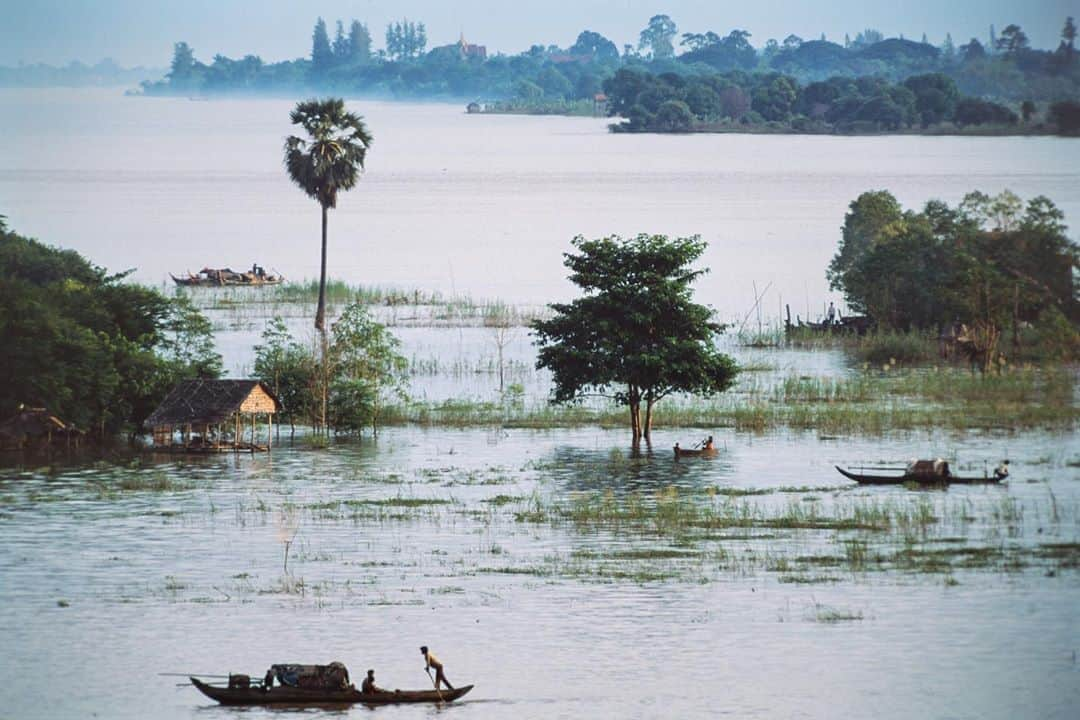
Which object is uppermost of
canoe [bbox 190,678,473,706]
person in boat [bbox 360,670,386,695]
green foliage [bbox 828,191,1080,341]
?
green foliage [bbox 828,191,1080,341]

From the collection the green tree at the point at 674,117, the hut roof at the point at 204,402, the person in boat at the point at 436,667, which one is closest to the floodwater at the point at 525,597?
the person in boat at the point at 436,667

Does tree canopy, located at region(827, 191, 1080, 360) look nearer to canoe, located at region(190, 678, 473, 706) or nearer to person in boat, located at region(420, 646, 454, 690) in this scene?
person in boat, located at region(420, 646, 454, 690)

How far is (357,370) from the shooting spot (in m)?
43.5

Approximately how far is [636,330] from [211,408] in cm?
1007

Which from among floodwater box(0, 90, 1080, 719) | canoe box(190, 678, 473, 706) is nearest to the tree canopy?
floodwater box(0, 90, 1080, 719)

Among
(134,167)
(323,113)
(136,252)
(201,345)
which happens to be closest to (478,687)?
(201,345)

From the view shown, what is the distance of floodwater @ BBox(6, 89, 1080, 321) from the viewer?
88.2 metres

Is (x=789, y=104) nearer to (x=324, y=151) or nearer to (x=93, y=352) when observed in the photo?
(x=324, y=151)

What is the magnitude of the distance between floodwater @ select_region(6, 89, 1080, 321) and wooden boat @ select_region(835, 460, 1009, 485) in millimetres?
29536

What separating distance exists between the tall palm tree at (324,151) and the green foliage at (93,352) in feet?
56.4

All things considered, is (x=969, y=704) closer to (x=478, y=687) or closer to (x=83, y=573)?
(x=478, y=687)

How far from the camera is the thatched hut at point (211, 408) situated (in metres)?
39.8

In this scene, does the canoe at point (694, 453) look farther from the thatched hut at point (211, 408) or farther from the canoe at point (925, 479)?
the thatched hut at point (211, 408)

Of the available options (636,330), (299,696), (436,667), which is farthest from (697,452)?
(299,696)
